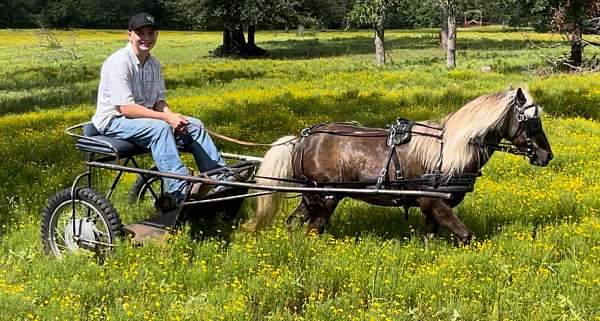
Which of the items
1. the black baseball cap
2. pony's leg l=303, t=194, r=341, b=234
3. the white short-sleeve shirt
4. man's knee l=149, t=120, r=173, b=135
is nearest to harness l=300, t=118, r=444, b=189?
pony's leg l=303, t=194, r=341, b=234

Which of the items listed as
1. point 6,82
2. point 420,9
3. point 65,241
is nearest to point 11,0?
point 420,9

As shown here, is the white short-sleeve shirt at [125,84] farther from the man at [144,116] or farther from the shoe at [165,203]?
the shoe at [165,203]

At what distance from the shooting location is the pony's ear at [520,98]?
6.74 metres

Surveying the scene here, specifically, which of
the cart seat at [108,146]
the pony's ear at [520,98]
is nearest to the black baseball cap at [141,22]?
the cart seat at [108,146]

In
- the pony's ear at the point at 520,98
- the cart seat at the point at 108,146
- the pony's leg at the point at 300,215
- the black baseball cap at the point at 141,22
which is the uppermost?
the black baseball cap at the point at 141,22

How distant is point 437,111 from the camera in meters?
17.0

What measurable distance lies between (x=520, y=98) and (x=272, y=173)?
2802mm

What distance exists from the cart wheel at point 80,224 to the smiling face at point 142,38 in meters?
1.63

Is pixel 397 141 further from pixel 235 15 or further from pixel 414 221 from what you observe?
pixel 235 15

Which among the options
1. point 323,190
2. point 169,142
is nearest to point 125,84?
point 169,142

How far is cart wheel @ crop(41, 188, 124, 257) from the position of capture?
688cm

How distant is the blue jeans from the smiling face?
0.77 m

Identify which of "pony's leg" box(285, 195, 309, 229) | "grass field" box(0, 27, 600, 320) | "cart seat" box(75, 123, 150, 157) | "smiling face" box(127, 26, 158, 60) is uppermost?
"smiling face" box(127, 26, 158, 60)

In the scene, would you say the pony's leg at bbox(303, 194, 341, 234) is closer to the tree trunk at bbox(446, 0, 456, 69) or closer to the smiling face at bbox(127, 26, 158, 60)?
the smiling face at bbox(127, 26, 158, 60)
